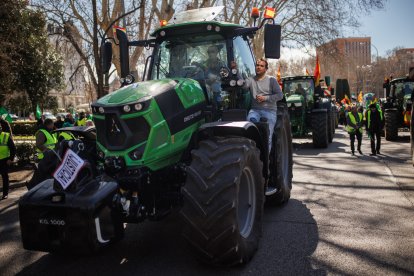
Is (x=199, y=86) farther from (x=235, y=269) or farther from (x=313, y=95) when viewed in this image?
(x=313, y=95)

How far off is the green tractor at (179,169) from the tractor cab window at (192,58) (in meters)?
0.02

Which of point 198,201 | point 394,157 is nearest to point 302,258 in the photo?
point 198,201

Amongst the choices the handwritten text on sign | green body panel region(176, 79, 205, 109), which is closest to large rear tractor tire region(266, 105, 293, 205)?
green body panel region(176, 79, 205, 109)

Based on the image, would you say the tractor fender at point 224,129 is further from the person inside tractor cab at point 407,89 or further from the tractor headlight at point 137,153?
the person inside tractor cab at point 407,89

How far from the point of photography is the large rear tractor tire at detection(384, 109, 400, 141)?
51.9 ft

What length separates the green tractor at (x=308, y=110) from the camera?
1448 centimetres

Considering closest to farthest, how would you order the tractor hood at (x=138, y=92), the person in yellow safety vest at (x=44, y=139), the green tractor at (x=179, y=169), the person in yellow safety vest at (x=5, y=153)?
1. the green tractor at (x=179, y=169)
2. the tractor hood at (x=138, y=92)
3. the person in yellow safety vest at (x=5, y=153)
4. the person in yellow safety vest at (x=44, y=139)

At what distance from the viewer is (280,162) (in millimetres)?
5793

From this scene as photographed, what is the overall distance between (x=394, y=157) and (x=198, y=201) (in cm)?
996

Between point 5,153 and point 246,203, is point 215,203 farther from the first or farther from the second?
point 5,153

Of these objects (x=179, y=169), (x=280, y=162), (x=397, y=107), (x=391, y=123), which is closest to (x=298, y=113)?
(x=391, y=123)

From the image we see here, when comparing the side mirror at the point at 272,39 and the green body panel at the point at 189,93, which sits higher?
the side mirror at the point at 272,39

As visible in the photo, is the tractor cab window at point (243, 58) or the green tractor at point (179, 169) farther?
the tractor cab window at point (243, 58)

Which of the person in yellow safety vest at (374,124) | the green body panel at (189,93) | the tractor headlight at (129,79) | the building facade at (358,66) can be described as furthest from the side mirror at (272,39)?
the building facade at (358,66)
